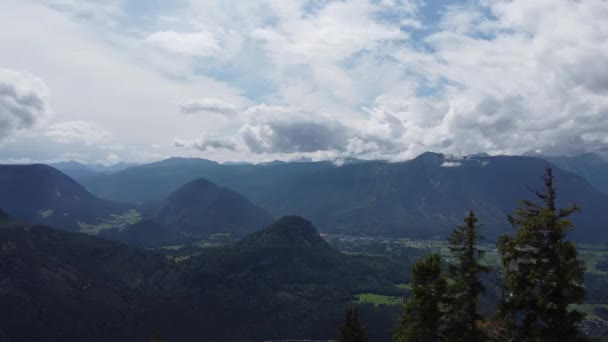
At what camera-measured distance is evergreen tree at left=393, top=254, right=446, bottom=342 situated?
37969 mm

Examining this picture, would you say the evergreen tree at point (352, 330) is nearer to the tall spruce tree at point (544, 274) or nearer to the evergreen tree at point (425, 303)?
the evergreen tree at point (425, 303)

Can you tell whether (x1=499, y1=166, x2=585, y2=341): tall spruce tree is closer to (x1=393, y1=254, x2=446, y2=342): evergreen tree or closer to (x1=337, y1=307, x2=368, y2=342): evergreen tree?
(x1=393, y1=254, x2=446, y2=342): evergreen tree

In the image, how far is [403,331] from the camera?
40.8 metres

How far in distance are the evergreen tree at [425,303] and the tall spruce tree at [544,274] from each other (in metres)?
9.30

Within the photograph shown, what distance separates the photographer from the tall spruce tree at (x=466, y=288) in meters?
33.8

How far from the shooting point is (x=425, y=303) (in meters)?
38.2

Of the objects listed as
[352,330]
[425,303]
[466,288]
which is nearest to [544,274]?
[466,288]

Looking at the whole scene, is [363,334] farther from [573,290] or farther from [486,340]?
[573,290]

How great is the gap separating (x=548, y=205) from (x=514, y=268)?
15.4 ft

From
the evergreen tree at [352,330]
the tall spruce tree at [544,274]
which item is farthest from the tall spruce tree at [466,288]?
the evergreen tree at [352,330]

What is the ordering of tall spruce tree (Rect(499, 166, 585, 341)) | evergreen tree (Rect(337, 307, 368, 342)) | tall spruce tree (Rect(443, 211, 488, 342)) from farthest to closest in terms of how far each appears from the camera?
evergreen tree (Rect(337, 307, 368, 342)), tall spruce tree (Rect(443, 211, 488, 342)), tall spruce tree (Rect(499, 166, 585, 341))

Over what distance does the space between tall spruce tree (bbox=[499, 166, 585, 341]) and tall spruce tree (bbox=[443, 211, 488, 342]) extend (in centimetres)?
477

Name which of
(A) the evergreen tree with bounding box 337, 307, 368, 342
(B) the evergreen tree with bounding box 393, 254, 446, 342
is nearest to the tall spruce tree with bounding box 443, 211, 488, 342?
(B) the evergreen tree with bounding box 393, 254, 446, 342

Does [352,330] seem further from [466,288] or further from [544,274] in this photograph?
[544,274]
